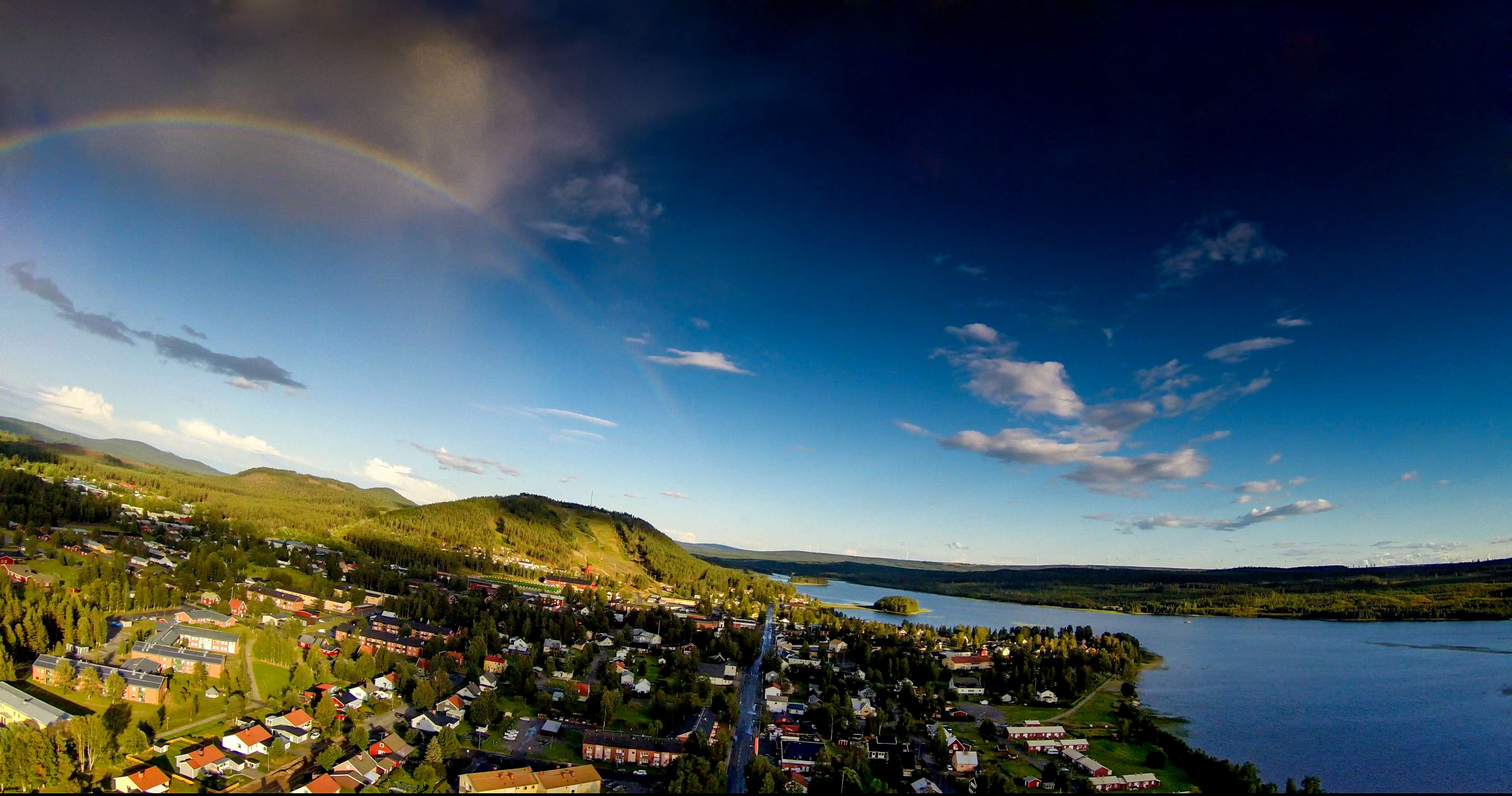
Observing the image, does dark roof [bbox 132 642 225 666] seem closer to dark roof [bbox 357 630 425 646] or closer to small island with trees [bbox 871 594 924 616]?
dark roof [bbox 357 630 425 646]

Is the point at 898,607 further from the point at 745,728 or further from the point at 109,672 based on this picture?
the point at 109,672

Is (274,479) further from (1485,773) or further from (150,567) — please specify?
(1485,773)

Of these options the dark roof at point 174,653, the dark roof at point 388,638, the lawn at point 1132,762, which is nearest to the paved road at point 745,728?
the lawn at point 1132,762

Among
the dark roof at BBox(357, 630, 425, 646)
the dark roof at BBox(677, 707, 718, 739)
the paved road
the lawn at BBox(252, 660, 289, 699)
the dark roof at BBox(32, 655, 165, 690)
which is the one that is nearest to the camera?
the paved road

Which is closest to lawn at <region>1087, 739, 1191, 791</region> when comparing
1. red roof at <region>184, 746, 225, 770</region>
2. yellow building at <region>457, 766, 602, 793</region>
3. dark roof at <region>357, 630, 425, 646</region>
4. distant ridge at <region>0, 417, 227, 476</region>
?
yellow building at <region>457, 766, 602, 793</region>

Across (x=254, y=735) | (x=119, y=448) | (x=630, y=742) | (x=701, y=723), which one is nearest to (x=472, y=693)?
(x=254, y=735)
